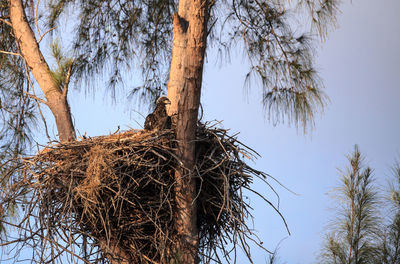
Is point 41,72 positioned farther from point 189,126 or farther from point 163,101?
point 189,126

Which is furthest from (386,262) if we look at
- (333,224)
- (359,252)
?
(333,224)

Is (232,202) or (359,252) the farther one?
(359,252)

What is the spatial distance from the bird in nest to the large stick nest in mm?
72

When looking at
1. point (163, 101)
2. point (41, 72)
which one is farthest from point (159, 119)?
point (41, 72)

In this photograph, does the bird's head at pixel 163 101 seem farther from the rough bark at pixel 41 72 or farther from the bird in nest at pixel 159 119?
the rough bark at pixel 41 72

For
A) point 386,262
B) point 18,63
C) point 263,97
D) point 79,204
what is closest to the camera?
point 79,204

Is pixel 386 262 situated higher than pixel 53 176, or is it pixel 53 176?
pixel 53 176

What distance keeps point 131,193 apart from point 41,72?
4.57ft

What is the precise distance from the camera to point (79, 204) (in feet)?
9.34

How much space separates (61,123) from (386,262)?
2.33 meters

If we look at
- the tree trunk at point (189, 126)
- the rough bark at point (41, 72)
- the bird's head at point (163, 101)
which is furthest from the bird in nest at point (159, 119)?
the rough bark at point (41, 72)

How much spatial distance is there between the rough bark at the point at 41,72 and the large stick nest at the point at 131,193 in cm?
50

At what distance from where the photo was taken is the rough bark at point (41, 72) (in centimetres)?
346

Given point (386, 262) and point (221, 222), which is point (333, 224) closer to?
point (386, 262)
